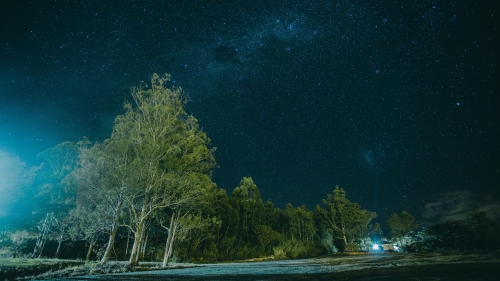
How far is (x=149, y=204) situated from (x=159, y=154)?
3.44 meters

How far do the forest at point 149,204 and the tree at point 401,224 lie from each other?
2989 centimetres

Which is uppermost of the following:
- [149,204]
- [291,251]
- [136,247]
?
[149,204]

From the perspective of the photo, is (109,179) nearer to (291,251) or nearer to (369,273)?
(369,273)

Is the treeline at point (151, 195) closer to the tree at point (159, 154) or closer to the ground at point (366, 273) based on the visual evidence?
the tree at point (159, 154)

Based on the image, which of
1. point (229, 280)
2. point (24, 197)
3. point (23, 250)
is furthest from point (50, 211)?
point (229, 280)

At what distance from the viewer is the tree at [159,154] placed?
15.3 meters

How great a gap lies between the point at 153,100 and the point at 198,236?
11658 millimetres

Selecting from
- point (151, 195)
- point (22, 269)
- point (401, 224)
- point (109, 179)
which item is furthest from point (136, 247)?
point (401, 224)

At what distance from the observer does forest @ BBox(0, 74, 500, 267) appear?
15766 mm

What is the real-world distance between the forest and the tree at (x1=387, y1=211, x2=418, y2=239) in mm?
29885

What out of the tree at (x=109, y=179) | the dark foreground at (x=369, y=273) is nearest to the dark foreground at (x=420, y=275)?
the dark foreground at (x=369, y=273)

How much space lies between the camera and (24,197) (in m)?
25.9

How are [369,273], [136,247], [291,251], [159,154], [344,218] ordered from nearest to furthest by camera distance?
[369,273], [136,247], [159,154], [291,251], [344,218]

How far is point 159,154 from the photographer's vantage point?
52.2 feet
